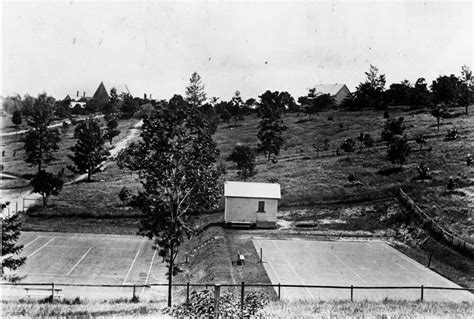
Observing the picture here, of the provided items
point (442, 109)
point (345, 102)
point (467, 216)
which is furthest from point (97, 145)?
point (345, 102)

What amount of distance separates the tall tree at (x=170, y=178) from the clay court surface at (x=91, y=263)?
670cm

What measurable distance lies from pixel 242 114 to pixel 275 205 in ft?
260

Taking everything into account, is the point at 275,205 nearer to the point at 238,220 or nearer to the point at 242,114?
the point at 238,220

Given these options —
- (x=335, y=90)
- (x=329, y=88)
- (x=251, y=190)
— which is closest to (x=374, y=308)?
(x=251, y=190)

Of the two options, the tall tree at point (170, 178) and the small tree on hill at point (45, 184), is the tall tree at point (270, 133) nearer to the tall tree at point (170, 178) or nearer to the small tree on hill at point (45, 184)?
the small tree on hill at point (45, 184)

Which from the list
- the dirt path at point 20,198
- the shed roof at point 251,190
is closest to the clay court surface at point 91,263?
the shed roof at point 251,190

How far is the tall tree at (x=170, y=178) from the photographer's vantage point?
72.2 ft

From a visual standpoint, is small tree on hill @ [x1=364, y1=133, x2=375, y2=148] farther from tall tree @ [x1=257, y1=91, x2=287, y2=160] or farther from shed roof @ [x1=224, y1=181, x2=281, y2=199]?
shed roof @ [x1=224, y1=181, x2=281, y2=199]

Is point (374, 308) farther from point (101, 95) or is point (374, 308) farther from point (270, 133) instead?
point (101, 95)

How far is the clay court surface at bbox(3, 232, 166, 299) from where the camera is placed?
28000mm

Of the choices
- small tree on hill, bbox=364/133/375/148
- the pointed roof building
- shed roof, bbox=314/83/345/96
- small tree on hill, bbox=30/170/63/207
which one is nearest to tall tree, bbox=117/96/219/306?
small tree on hill, bbox=30/170/63/207

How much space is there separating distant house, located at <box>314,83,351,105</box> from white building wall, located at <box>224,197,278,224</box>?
8297cm

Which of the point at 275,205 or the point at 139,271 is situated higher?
the point at 275,205

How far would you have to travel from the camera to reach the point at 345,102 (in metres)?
114
